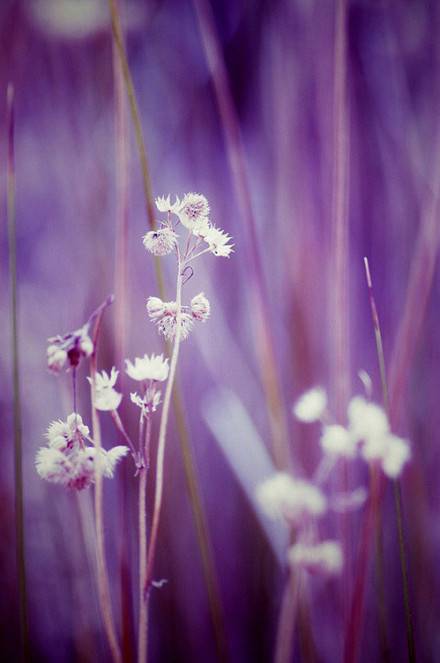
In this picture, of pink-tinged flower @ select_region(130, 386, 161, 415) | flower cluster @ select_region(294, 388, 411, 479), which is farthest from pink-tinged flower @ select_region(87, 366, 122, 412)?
flower cluster @ select_region(294, 388, 411, 479)

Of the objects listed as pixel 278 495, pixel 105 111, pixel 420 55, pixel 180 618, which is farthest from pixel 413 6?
pixel 180 618

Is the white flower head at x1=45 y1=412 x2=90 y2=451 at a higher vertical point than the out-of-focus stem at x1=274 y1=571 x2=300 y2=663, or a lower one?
higher

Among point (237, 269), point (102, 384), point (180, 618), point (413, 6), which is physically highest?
point (413, 6)

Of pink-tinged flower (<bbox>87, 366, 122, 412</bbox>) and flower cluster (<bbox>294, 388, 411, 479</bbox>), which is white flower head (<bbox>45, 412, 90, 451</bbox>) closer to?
pink-tinged flower (<bbox>87, 366, 122, 412</bbox>)

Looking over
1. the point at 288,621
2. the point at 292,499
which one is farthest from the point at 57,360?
the point at 288,621

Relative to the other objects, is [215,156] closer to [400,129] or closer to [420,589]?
[400,129]
